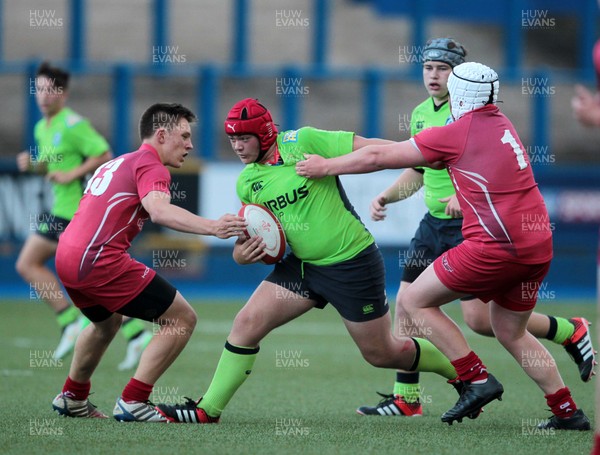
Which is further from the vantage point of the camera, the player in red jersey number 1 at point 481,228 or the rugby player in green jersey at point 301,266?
the rugby player in green jersey at point 301,266

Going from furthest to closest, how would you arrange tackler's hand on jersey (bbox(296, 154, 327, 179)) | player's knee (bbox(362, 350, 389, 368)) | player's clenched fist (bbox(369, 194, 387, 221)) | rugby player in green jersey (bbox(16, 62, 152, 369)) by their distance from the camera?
rugby player in green jersey (bbox(16, 62, 152, 369))
player's clenched fist (bbox(369, 194, 387, 221))
player's knee (bbox(362, 350, 389, 368))
tackler's hand on jersey (bbox(296, 154, 327, 179))

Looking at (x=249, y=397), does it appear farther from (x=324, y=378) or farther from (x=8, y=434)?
(x=8, y=434)

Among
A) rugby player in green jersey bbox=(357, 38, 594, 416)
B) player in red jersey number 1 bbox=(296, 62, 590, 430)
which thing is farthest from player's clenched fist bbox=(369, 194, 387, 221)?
player in red jersey number 1 bbox=(296, 62, 590, 430)

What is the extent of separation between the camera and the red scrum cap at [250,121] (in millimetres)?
6316

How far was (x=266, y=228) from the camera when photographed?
252 inches

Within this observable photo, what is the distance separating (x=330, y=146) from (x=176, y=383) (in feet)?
9.10

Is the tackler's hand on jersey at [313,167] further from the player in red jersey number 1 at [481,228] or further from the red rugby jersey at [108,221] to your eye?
the red rugby jersey at [108,221]

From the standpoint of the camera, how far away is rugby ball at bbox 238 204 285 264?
6379 millimetres

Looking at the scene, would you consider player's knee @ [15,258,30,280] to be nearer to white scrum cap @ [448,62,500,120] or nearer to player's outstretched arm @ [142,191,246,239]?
player's outstretched arm @ [142,191,246,239]

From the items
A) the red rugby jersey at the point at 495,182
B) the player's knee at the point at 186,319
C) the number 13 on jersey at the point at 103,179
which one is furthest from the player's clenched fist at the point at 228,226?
the red rugby jersey at the point at 495,182

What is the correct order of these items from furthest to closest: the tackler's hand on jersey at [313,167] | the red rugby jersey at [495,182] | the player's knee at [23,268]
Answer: the player's knee at [23,268]
the tackler's hand on jersey at [313,167]
the red rugby jersey at [495,182]

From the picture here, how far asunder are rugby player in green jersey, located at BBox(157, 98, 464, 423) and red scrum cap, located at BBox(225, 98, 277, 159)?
2cm

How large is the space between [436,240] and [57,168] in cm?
421

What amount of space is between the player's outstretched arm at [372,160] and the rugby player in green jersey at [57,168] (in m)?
4.15
